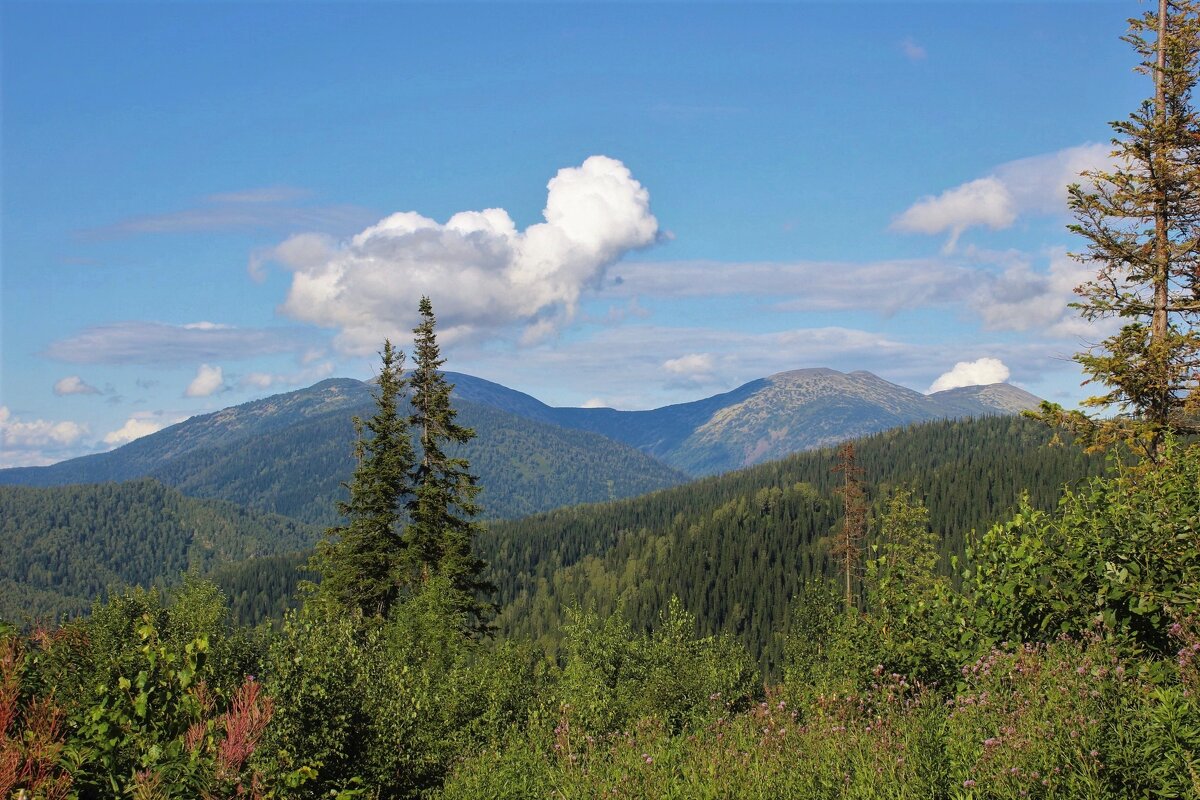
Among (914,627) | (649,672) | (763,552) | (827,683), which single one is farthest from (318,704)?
(763,552)

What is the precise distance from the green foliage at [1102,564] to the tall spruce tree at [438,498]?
22966mm

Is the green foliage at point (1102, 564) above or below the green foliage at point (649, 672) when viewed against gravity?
above

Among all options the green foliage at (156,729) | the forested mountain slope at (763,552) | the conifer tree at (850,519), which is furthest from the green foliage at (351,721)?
the forested mountain slope at (763,552)

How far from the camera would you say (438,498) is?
31.7 meters

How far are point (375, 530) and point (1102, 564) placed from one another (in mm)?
27692

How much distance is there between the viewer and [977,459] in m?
182

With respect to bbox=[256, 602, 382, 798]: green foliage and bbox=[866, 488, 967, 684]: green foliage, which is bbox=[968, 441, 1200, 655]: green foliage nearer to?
bbox=[866, 488, 967, 684]: green foliage

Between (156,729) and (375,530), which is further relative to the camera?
(375,530)

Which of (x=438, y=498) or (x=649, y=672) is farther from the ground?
(x=438, y=498)

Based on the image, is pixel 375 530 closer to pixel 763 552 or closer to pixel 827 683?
pixel 827 683

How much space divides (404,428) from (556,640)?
125 m

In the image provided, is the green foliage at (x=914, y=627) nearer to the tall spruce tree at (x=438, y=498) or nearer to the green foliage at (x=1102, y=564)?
the green foliage at (x=1102, y=564)

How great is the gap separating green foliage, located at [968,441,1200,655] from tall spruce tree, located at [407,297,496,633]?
22966 millimetres

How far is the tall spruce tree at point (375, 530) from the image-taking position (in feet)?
103
